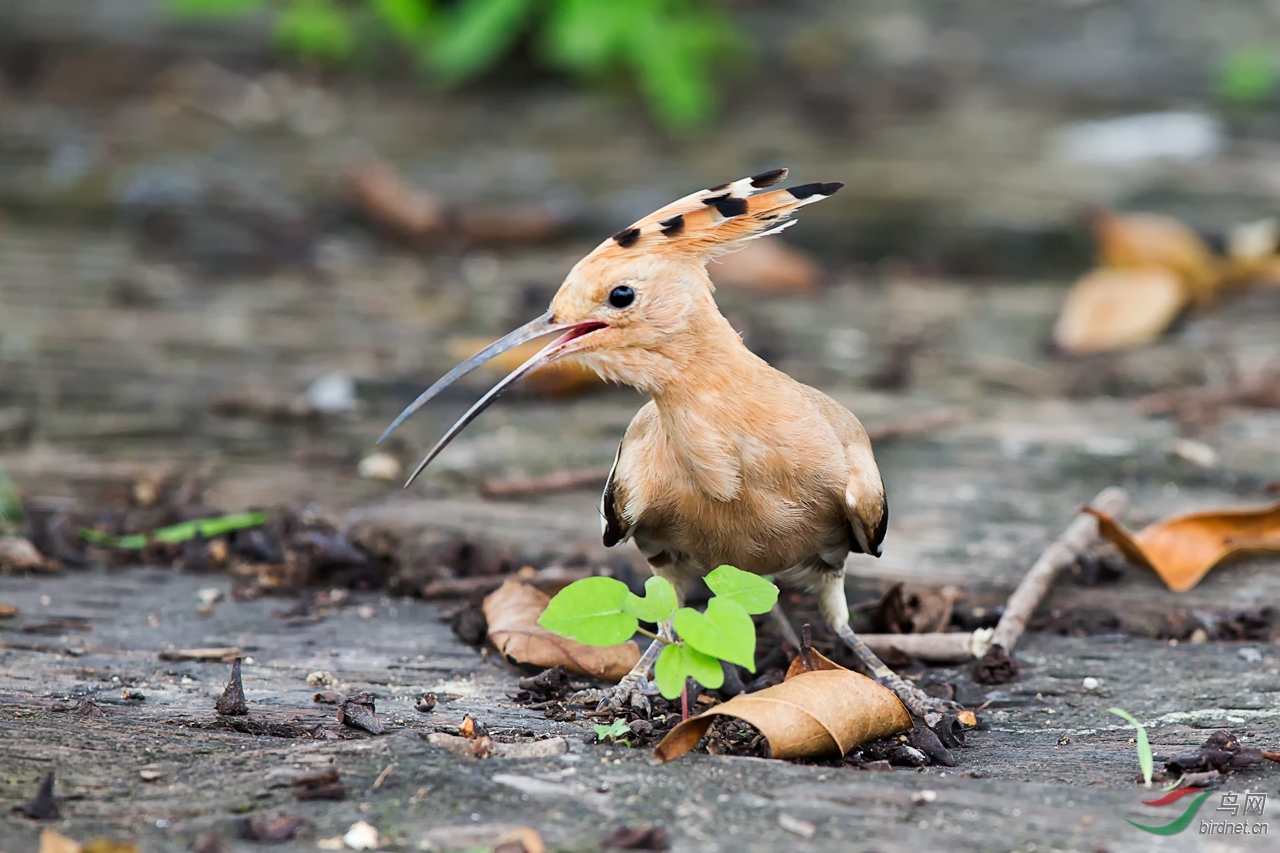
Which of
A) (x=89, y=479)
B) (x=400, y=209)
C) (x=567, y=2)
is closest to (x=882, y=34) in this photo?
(x=567, y=2)

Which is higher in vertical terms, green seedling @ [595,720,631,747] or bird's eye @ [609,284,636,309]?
bird's eye @ [609,284,636,309]

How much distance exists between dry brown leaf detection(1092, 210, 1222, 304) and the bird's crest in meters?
3.70

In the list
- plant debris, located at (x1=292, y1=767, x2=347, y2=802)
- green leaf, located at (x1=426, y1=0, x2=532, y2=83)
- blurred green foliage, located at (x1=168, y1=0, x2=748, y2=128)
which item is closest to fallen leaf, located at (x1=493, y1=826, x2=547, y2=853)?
plant debris, located at (x1=292, y1=767, x2=347, y2=802)

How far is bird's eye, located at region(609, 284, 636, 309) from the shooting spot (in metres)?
3.18

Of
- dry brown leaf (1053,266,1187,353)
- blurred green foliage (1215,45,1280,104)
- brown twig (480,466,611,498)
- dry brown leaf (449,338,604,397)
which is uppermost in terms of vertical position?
blurred green foliage (1215,45,1280,104)

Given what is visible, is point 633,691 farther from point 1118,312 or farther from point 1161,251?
point 1161,251

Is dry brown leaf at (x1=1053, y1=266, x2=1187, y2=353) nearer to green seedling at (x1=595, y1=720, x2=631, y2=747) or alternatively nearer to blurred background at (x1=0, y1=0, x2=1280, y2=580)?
blurred background at (x1=0, y1=0, x2=1280, y2=580)

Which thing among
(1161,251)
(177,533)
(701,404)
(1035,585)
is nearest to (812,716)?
(701,404)

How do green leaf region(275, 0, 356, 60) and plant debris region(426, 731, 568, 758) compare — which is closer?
plant debris region(426, 731, 568, 758)

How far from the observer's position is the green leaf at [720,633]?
2.70 metres

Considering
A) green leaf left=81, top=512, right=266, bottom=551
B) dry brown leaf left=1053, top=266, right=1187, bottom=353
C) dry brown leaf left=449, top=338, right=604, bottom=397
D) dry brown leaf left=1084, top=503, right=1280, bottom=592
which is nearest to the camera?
dry brown leaf left=1084, top=503, right=1280, bottom=592

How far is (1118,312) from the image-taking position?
6027 millimetres

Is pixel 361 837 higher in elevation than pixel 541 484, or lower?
lower

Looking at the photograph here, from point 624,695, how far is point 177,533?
5.99ft
